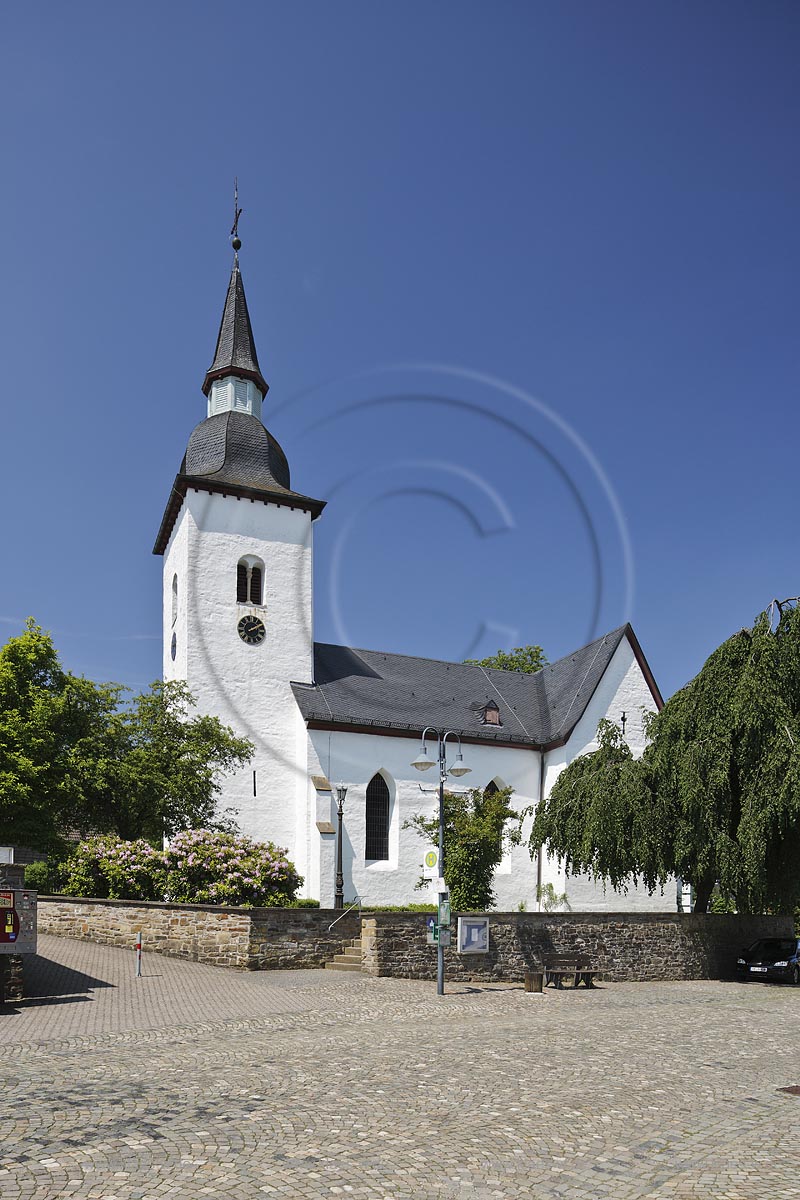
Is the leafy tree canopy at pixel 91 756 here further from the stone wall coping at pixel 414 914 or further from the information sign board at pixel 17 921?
the information sign board at pixel 17 921

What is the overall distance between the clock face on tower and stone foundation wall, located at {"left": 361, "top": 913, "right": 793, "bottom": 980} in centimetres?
1602

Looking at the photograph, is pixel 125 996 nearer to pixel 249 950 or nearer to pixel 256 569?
pixel 249 950

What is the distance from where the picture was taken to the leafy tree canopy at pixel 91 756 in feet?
87.9

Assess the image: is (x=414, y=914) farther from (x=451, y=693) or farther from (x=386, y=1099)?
(x=451, y=693)

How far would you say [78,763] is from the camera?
87.5 ft

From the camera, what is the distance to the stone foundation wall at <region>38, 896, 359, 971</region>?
1977 cm

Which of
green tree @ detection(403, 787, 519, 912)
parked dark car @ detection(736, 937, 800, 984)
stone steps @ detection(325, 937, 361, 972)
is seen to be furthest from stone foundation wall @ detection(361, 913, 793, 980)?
green tree @ detection(403, 787, 519, 912)

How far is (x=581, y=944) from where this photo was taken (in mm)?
20797

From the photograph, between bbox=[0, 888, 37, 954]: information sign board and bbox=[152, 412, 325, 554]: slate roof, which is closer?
bbox=[0, 888, 37, 954]: information sign board

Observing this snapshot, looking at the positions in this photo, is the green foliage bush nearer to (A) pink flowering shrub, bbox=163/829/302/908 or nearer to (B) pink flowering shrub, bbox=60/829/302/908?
(B) pink flowering shrub, bbox=60/829/302/908

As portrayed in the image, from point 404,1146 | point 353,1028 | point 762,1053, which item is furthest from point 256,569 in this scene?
point 404,1146

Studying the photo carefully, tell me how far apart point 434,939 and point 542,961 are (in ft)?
11.4

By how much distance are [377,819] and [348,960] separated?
13.4m

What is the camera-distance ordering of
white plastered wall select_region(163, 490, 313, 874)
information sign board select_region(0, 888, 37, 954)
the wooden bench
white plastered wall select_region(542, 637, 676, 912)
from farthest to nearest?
white plastered wall select_region(542, 637, 676, 912) → white plastered wall select_region(163, 490, 313, 874) → the wooden bench → information sign board select_region(0, 888, 37, 954)
